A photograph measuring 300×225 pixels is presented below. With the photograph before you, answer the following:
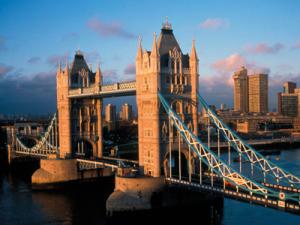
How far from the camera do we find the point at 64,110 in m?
84.3

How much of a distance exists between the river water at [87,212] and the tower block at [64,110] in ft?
38.5

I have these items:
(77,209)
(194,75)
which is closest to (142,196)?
(77,209)

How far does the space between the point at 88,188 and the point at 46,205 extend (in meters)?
11.4

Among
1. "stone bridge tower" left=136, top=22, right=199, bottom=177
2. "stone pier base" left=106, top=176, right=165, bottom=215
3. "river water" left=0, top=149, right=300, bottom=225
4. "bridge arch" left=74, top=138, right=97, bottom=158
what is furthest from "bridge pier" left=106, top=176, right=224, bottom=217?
"bridge arch" left=74, top=138, right=97, bottom=158

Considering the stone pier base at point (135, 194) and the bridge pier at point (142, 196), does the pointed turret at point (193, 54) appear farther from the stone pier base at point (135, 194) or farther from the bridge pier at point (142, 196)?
the stone pier base at point (135, 194)

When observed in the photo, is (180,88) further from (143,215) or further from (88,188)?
(88,188)

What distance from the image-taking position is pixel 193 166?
5981cm

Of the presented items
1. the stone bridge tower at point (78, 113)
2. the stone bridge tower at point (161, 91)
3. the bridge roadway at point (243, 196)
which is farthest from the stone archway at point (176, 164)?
the stone bridge tower at point (78, 113)

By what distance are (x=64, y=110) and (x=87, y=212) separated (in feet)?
100

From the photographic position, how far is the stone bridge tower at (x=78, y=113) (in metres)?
83.2

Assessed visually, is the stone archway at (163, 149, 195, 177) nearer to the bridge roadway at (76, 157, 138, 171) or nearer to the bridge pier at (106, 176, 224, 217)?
the bridge pier at (106, 176, 224, 217)

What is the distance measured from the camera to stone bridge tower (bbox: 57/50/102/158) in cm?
8325

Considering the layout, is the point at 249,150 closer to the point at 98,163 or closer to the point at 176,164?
the point at 176,164

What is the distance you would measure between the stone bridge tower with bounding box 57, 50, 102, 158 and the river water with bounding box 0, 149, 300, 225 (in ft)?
37.8
